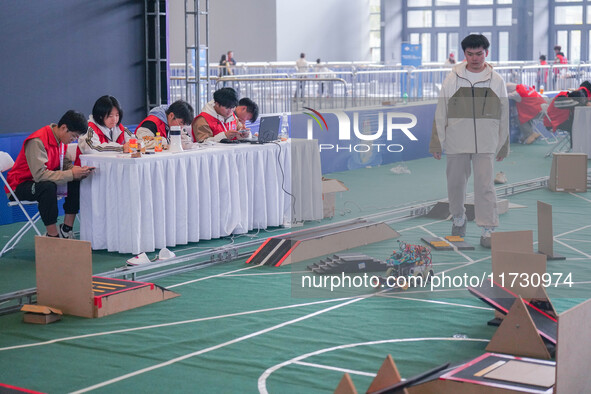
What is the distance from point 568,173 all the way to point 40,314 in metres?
7.45

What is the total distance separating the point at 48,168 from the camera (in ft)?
23.0

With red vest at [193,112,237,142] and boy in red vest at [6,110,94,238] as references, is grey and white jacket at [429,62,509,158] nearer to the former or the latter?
red vest at [193,112,237,142]

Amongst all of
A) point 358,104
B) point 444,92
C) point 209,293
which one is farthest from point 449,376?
point 358,104

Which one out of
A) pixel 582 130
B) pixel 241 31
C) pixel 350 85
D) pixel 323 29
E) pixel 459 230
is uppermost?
pixel 323 29

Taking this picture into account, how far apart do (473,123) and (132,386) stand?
4064 millimetres

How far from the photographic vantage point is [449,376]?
12.0 feet

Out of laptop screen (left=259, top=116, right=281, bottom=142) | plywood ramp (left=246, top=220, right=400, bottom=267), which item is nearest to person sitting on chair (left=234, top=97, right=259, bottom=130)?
laptop screen (left=259, top=116, right=281, bottom=142)

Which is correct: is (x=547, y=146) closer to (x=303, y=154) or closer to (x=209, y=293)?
(x=303, y=154)

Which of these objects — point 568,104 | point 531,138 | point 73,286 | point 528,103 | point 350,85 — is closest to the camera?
point 73,286

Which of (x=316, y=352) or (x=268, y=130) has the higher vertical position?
(x=268, y=130)

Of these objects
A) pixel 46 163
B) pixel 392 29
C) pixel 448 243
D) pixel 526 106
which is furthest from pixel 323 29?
pixel 46 163

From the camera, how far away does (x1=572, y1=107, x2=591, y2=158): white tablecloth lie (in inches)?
525

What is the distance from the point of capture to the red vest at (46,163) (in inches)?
272

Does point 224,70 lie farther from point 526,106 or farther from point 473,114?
point 473,114
